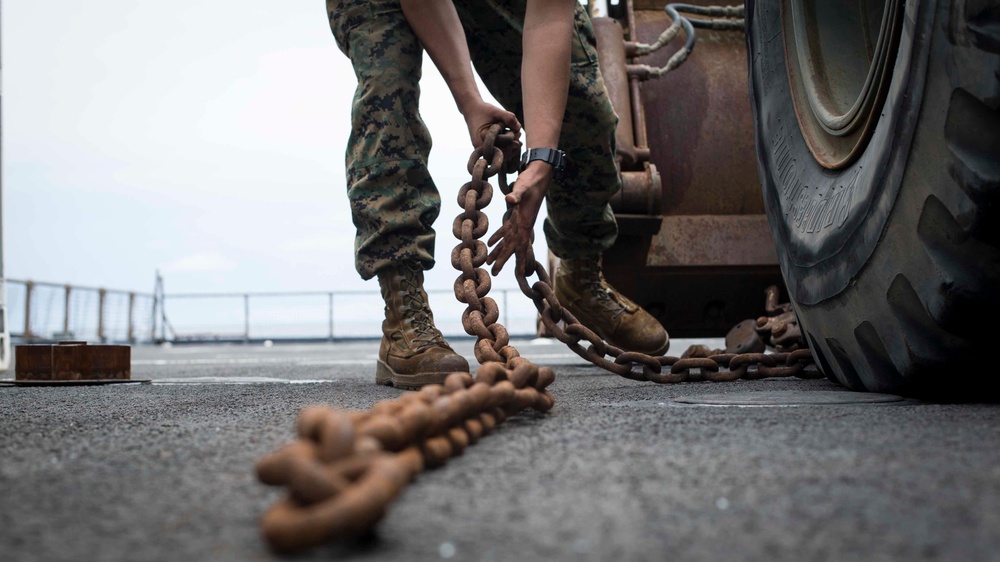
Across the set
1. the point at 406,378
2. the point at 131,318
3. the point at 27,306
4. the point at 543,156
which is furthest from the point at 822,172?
the point at 131,318

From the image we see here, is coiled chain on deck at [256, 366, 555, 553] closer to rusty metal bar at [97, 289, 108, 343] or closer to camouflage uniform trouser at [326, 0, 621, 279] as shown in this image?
camouflage uniform trouser at [326, 0, 621, 279]

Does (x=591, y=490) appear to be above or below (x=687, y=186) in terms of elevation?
below

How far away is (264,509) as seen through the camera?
750mm

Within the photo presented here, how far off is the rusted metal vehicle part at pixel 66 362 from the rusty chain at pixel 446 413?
136 centimetres

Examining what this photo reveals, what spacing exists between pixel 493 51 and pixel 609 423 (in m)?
1.45

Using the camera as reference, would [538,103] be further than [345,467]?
Yes

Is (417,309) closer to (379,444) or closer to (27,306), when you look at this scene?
(379,444)

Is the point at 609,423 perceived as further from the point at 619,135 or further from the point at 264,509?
the point at 619,135

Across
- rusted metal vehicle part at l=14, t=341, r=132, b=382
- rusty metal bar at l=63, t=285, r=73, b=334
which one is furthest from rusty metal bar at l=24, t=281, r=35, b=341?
rusted metal vehicle part at l=14, t=341, r=132, b=382

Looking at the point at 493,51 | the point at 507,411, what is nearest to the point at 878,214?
the point at 507,411

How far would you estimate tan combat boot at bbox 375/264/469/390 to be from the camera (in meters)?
1.96

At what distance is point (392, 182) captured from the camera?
6.73ft

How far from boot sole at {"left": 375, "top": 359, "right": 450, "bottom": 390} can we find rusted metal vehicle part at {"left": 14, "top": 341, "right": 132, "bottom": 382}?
87cm

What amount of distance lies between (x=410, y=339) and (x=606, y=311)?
810 millimetres
